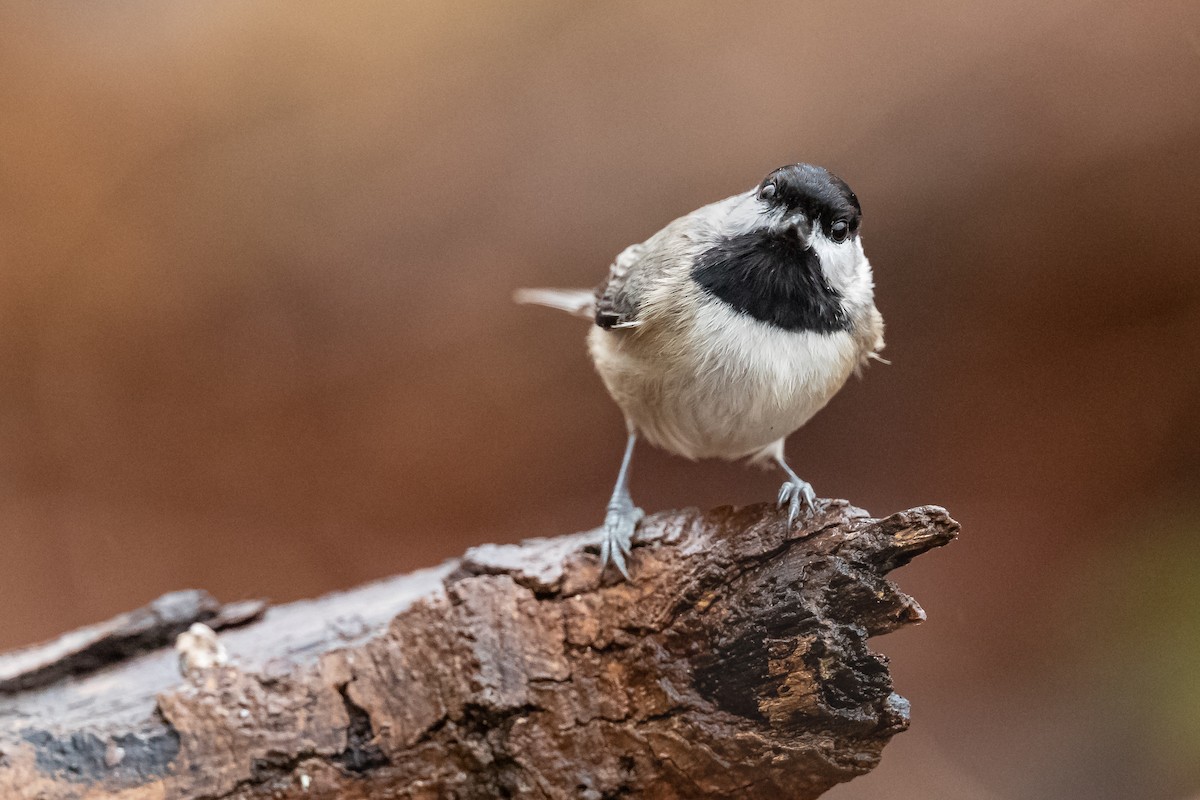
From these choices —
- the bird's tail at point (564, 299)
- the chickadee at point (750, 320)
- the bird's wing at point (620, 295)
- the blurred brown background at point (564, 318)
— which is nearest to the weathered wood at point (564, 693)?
the chickadee at point (750, 320)

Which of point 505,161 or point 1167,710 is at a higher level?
point 505,161

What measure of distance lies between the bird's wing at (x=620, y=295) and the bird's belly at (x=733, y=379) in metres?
0.05

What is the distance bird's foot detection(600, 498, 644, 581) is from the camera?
1.97m

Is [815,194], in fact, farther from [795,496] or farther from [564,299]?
[564,299]

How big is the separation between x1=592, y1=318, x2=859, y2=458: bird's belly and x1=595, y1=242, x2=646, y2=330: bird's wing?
50mm

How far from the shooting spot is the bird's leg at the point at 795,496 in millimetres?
1770

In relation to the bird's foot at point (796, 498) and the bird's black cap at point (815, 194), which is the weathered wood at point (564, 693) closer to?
the bird's foot at point (796, 498)

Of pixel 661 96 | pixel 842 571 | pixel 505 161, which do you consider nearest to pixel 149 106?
pixel 505 161

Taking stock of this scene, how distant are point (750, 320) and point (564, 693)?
3.03ft

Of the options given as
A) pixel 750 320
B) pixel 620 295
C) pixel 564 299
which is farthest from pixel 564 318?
pixel 750 320

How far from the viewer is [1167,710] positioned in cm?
221

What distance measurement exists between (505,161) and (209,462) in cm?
184

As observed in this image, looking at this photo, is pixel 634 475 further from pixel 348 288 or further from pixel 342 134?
pixel 342 134

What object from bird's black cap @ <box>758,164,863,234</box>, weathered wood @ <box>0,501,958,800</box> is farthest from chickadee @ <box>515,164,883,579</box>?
weathered wood @ <box>0,501,958,800</box>
